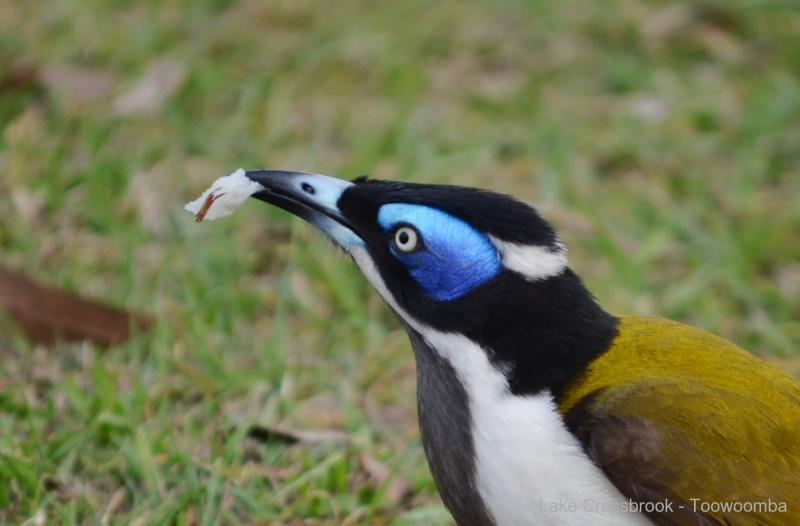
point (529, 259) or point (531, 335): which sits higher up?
point (529, 259)

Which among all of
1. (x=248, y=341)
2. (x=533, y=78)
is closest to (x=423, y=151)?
(x=533, y=78)

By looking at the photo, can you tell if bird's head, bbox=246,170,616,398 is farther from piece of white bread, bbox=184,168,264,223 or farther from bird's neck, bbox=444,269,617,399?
piece of white bread, bbox=184,168,264,223

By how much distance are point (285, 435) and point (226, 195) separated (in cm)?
126

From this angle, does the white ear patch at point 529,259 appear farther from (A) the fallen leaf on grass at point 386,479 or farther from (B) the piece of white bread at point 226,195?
(A) the fallen leaf on grass at point 386,479

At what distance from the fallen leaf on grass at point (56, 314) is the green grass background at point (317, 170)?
7 cm

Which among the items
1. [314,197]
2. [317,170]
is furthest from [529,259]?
[317,170]

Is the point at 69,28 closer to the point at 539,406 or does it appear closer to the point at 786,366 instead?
the point at 786,366

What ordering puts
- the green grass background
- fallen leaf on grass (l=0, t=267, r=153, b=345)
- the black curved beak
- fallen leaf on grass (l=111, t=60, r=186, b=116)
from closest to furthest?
1. the black curved beak
2. the green grass background
3. fallen leaf on grass (l=0, t=267, r=153, b=345)
4. fallen leaf on grass (l=111, t=60, r=186, b=116)

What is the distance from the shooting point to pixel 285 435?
456cm

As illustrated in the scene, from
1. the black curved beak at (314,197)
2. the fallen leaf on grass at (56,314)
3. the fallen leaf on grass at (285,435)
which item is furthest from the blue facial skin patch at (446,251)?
the fallen leaf on grass at (56,314)

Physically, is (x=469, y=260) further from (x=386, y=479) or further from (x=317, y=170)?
(x=317, y=170)

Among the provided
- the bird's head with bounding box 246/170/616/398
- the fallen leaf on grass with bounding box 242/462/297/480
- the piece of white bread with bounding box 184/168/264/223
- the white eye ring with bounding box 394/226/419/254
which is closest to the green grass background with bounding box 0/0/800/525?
the fallen leaf on grass with bounding box 242/462/297/480

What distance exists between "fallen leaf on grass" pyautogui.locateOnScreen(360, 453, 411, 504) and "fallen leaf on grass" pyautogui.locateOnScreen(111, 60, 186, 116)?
310 cm

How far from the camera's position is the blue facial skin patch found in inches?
133
